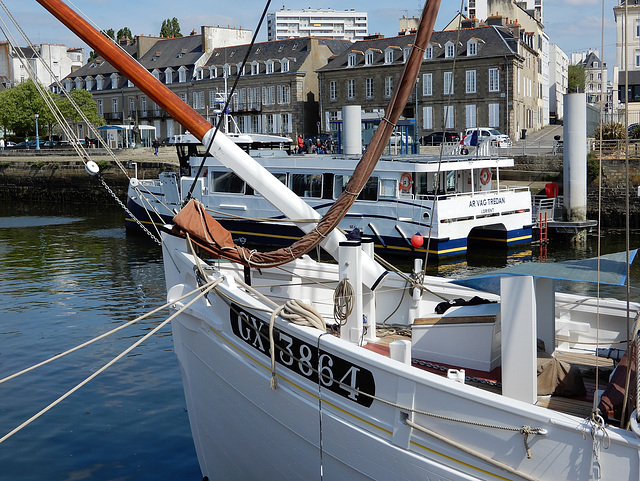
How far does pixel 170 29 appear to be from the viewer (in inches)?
3994

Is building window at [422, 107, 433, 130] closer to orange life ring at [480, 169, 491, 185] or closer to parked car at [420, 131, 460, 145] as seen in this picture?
parked car at [420, 131, 460, 145]

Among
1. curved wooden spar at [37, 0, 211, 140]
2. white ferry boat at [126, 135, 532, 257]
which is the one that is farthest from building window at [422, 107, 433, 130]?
curved wooden spar at [37, 0, 211, 140]

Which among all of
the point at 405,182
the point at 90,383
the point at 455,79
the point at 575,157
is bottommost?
the point at 90,383

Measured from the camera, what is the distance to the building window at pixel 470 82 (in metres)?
51.4

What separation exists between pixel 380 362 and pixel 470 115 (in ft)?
160

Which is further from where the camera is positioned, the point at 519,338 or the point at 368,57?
the point at 368,57

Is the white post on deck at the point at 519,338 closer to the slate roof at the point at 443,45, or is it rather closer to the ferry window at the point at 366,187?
the ferry window at the point at 366,187

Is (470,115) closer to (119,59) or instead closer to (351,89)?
(351,89)

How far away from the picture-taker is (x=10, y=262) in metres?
23.1

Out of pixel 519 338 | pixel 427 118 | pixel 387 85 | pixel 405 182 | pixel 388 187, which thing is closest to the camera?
pixel 519 338

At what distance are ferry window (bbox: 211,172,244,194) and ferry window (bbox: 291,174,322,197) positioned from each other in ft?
7.19

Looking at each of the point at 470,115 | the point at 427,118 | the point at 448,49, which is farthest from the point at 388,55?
the point at 470,115

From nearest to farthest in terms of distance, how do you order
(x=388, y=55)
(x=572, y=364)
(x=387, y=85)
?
1. (x=572, y=364)
2. (x=388, y=55)
3. (x=387, y=85)

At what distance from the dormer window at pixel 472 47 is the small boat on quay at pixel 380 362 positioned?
45.1 meters
